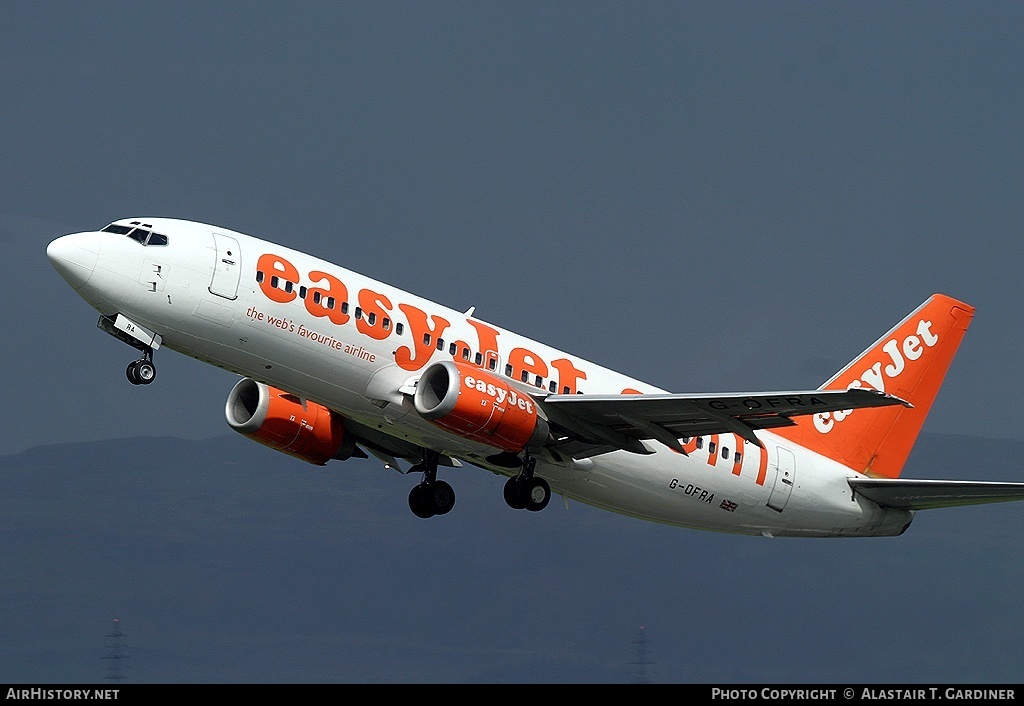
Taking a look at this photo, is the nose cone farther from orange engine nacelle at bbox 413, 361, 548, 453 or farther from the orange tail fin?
the orange tail fin

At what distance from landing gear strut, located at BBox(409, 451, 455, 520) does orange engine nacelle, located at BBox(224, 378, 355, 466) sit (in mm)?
2650

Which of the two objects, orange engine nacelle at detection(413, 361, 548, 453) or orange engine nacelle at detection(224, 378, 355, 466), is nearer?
orange engine nacelle at detection(413, 361, 548, 453)

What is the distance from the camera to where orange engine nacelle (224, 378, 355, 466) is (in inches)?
1447

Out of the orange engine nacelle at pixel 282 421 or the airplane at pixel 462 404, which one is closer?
the airplane at pixel 462 404

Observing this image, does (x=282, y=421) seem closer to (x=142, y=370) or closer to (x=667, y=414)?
(x=142, y=370)

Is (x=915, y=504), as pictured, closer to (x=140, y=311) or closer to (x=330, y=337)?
(x=330, y=337)

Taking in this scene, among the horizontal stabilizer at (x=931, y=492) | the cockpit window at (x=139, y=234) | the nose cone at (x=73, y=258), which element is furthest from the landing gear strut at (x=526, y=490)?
the nose cone at (x=73, y=258)

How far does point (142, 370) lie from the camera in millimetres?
31141

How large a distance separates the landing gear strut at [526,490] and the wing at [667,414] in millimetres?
800

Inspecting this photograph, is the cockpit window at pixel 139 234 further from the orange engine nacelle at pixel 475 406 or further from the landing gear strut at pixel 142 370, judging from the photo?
the orange engine nacelle at pixel 475 406

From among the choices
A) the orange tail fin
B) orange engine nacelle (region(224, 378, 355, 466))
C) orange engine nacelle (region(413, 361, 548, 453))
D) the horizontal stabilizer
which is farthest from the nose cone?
the horizontal stabilizer

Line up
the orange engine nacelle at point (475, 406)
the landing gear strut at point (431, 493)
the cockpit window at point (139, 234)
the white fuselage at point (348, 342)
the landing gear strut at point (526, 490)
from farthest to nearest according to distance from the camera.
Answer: the landing gear strut at point (431, 493) < the landing gear strut at point (526, 490) < the orange engine nacelle at point (475, 406) < the cockpit window at point (139, 234) < the white fuselage at point (348, 342)

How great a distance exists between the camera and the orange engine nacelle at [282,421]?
36.8 m

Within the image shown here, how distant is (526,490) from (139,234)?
11313 millimetres
